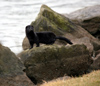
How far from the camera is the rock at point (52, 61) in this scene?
49.1 feet

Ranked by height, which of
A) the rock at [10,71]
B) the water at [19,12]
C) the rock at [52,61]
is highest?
the rock at [10,71]

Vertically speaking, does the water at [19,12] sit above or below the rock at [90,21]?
below

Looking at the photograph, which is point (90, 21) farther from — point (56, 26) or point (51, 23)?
point (51, 23)

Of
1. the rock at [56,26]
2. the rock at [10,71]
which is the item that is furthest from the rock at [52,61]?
the rock at [56,26]

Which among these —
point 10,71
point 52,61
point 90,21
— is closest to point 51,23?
point 90,21

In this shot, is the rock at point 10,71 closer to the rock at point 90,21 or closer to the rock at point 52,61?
the rock at point 52,61

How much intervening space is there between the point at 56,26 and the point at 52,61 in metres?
5.18

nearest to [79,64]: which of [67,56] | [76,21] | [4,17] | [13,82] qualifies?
[67,56]

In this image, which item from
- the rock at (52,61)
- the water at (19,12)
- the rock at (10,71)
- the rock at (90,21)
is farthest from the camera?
the water at (19,12)

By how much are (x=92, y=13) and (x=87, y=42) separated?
211 inches

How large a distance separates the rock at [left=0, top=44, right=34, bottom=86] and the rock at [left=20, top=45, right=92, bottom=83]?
2.06 meters

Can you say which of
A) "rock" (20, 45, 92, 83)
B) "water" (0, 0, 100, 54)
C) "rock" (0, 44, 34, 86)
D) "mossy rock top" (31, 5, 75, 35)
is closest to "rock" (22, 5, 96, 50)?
"mossy rock top" (31, 5, 75, 35)

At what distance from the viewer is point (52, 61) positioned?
1530cm

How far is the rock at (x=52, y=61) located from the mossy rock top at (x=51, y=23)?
3891 millimetres
